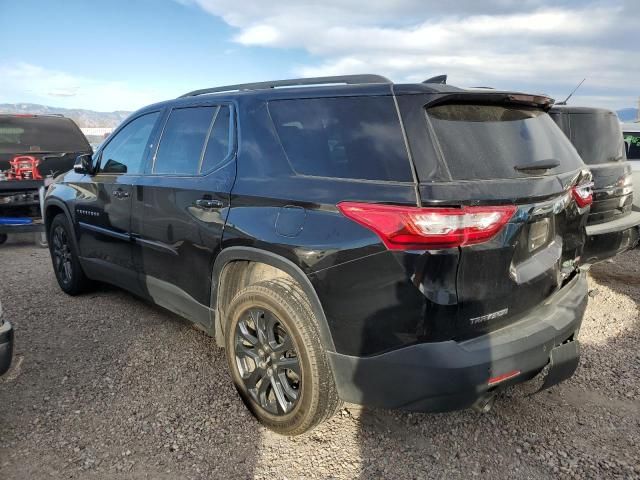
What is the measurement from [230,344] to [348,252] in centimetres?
110

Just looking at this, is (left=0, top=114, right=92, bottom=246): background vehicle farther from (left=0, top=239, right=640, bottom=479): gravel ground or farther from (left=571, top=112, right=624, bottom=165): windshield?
(left=571, top=112, right=624, bottom=165): windshield

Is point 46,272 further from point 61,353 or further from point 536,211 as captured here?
point 536,211

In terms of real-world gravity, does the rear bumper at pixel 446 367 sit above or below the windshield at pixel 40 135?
below

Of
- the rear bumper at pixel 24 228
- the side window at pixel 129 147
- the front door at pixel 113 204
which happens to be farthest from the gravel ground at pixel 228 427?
the rear bumper at pixel 24 228

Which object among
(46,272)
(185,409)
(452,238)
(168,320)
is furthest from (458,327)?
(46,272)

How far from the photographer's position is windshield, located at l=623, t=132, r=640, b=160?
24.4 feet

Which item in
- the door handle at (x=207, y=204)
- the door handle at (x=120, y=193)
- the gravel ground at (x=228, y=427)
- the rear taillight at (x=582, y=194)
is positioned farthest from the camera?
the door handle at (x=120, y=193)

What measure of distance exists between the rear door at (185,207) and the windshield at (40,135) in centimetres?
489

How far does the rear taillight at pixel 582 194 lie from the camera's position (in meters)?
2.78

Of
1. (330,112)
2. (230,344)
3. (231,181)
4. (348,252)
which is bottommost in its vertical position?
(230,344)

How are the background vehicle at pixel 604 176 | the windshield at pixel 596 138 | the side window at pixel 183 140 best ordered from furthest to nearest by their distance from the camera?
the windshield at pixel 596 138, the background vehicle at pixel 604 176, the side window at pixel 183 140

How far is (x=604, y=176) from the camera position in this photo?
4891 millimetres

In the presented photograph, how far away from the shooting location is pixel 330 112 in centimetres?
249

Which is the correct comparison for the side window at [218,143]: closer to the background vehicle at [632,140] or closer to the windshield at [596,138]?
the windshield at [596,138]
